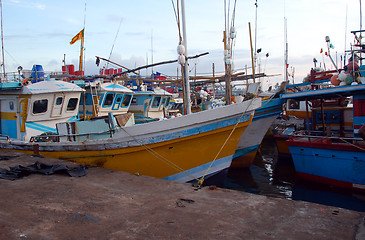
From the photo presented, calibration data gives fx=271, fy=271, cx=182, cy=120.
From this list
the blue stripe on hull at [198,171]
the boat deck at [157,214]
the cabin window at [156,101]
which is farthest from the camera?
the cabin window at [156,101]

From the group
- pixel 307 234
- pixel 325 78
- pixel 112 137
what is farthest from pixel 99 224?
pixel 325 78

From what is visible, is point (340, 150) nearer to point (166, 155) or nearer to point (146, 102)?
point (166, 155)

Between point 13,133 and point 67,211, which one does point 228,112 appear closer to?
point 67,211

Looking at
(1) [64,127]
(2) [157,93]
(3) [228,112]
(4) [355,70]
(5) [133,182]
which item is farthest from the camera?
(2) [157,93]

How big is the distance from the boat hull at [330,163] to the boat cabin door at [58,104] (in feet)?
Result: 26.4

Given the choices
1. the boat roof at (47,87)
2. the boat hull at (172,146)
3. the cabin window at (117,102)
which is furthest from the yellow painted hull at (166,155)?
the cabin window at (117,102)

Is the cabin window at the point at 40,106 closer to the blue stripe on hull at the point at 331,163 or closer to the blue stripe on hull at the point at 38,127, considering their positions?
the blue stripe on hull at the point at 38,127

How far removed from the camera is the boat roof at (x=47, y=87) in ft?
27.6

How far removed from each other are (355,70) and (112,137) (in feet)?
25.8

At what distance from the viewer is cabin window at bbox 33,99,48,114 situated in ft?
28.4

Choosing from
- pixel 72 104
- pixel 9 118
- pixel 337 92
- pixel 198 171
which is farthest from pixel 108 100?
pixel 337 92

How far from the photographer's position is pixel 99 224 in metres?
3.58

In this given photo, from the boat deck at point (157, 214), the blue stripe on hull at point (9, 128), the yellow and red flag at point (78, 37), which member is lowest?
the boat deck at point (157, 214)

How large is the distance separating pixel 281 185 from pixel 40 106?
895 cm
